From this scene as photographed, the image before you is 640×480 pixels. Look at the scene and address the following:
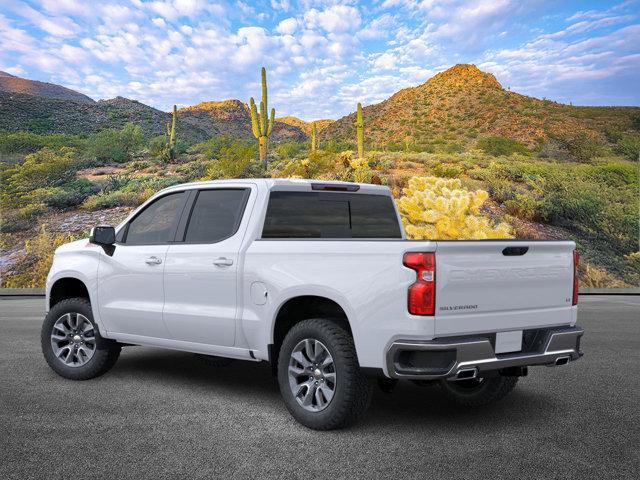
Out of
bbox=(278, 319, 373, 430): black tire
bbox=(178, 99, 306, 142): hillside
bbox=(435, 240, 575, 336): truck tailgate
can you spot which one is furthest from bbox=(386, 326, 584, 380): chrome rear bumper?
bbox=(178, 99, 306, 142): hillside

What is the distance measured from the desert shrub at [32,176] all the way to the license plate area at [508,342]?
29.5 metres

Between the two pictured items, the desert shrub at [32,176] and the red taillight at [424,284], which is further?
the desert shrub at [32,176]

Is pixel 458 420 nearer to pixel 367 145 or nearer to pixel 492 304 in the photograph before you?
pixel 492 304

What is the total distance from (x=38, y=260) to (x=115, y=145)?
15470mm

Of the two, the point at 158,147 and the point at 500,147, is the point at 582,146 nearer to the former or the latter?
the point at 500,147

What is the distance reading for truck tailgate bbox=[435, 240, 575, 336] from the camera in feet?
17.5

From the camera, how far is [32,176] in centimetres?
3428

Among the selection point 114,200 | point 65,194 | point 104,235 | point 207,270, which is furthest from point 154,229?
point 65,194

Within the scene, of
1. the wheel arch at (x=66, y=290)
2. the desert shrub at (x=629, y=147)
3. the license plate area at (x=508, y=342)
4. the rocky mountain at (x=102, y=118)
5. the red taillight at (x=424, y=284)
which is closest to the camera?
the red taillight at (x=424, y=284)

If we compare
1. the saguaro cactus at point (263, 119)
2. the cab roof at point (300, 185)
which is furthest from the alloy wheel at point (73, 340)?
the saguaro cactus at point (263, 119)

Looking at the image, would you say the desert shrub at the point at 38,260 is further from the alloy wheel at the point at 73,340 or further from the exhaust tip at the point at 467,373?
the exhaust tip at the point at 467,373

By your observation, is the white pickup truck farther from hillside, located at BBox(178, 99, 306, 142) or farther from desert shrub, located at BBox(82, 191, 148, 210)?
hillside, located at BBox(178, 99, 306, 142)

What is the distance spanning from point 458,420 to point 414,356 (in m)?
1.25

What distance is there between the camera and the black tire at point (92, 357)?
7.94 m
